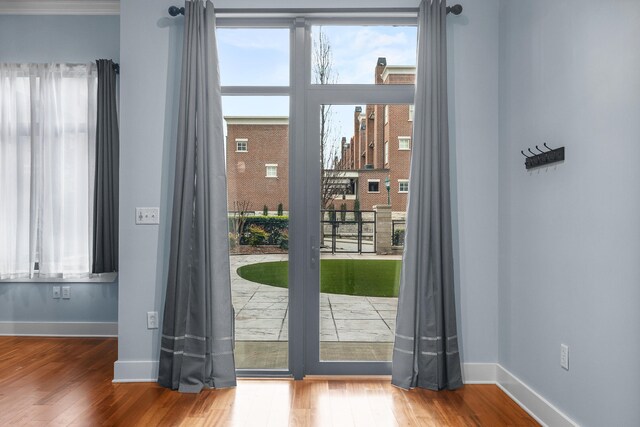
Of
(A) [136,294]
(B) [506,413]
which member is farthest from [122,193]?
(B) [506,413]

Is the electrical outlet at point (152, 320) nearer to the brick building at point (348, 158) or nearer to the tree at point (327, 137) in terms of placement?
the brick building at point (348, 158)

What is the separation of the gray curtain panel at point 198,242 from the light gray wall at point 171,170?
0.20 metres

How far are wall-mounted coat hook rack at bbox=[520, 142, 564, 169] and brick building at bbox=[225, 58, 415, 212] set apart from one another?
850 mm

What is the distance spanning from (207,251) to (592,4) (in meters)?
2.61

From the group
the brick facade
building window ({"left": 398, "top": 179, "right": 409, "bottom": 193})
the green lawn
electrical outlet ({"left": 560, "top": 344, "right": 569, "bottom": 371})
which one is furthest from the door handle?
electrical outlet ({"left": 560, "top": 344, "right": 569, "bottom": 371})

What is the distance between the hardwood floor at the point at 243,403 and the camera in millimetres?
2617

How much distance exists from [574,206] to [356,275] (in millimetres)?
1549

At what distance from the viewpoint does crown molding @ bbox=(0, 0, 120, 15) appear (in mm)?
4215

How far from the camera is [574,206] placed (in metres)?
2.33

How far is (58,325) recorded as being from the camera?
4.33 meters

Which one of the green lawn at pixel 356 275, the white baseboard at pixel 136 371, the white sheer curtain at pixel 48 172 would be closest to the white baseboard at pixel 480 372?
the green lawn at pixel 356 275

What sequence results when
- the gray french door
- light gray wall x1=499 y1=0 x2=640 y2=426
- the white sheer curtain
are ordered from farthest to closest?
the white sheer curtain → the gray french door → light gray wall x1=499 y1=0 x2=640 y2=426

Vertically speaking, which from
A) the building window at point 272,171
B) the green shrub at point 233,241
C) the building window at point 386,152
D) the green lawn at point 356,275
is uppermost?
the building window at point 386,152

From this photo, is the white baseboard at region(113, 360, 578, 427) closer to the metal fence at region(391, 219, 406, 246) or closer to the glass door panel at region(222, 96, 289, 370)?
the glass door panel at region(222, 96, 289, 370)
